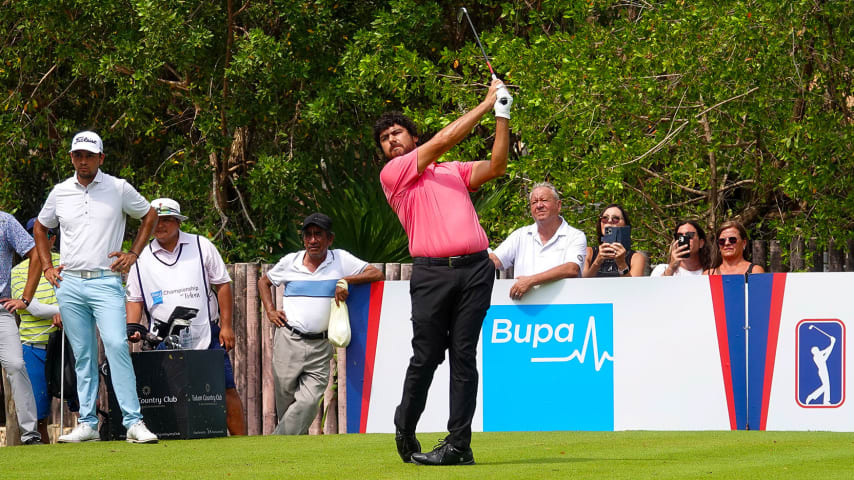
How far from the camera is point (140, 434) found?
28.3 ft

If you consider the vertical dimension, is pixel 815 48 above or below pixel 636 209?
above

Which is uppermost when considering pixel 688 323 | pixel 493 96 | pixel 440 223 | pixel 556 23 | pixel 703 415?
pixel 556 23

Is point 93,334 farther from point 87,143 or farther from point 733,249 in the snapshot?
point 733,249

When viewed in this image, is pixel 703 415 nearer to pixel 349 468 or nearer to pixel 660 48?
pixel 349 468

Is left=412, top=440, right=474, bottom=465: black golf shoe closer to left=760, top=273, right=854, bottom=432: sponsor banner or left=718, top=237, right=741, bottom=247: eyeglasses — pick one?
left=760, top=273, right=854, bottom=432: sponsor banner

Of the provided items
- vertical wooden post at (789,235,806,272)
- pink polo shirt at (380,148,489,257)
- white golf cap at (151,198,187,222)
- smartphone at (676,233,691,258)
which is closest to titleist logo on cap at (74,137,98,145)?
white golf cap at (151,198,187,222)

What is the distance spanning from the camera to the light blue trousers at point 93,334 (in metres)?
8.70

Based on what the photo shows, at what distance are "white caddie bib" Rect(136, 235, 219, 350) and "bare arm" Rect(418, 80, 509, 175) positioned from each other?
11.3 ft

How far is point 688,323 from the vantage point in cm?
899

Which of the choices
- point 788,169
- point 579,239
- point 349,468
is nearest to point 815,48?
point 788,169

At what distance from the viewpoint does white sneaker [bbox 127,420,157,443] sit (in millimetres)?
8641

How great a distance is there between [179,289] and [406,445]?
3352mm

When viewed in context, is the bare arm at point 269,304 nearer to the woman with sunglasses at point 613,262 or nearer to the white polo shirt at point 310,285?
the white polo shirt at point 310,285

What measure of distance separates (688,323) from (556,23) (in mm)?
7480
